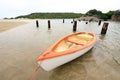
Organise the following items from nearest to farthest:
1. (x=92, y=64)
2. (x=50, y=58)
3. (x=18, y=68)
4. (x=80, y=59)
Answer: (x=50, y=58) → (x=18, y=68) → (x=92, y=64) → (x=80, y=59)

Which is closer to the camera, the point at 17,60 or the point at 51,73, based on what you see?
the point at 51,73

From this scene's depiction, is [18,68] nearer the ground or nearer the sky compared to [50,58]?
nearer the ground

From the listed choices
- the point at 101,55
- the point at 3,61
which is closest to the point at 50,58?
the point at 3,61

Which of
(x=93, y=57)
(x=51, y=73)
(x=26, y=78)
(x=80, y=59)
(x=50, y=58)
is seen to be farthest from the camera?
(x=93, y=57)

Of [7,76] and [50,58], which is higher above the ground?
[50,58]

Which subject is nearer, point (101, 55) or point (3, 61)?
point (3, 61)

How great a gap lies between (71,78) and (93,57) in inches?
90.4

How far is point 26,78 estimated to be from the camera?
3400 mm

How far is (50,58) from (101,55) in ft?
12.4

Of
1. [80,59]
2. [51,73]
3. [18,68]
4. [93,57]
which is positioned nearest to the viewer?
[51,73]

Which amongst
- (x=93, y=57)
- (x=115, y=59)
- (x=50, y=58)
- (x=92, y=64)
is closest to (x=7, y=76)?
(x=50, y=58)

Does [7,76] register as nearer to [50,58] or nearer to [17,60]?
[17,60]

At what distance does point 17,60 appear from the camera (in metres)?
4.66

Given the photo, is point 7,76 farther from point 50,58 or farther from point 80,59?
point 80,59
